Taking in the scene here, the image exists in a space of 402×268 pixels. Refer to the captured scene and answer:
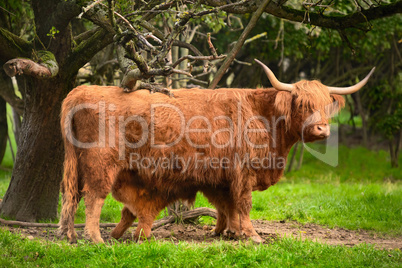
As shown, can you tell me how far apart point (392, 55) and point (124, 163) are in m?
12.0

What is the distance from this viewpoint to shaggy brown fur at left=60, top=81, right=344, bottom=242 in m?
5.76

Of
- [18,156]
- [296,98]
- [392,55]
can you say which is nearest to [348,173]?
[392,55]

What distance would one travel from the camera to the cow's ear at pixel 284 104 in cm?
621

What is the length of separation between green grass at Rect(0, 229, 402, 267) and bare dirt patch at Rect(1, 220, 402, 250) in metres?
0.69

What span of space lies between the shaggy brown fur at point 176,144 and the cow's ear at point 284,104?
1cm

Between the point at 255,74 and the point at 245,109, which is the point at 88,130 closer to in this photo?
the point at 245,109

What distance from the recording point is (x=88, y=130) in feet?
18.9

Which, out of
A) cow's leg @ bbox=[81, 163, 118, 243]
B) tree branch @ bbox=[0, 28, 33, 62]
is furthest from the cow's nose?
tree branch @ bbox=[0, 28, 33, 62]

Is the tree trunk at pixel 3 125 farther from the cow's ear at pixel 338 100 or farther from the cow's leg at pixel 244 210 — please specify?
the cow's ear at pixel 338 100

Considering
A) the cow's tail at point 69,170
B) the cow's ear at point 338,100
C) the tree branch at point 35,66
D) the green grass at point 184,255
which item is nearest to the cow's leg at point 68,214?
the cow's tail at point 69,170

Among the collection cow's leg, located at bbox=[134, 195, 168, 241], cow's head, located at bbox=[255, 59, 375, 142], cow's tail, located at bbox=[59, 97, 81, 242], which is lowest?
cow's leg, located at bbox=[134, 195, 168, 241]

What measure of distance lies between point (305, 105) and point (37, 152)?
385cm

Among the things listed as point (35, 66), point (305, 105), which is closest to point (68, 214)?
point (35, 66)

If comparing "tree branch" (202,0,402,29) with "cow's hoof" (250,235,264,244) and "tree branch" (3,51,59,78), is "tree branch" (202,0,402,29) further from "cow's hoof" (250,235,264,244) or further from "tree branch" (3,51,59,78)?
"cow's hoof" (250,235,264,244)
